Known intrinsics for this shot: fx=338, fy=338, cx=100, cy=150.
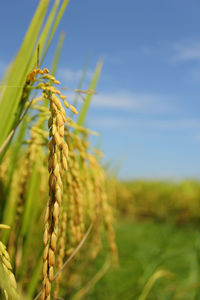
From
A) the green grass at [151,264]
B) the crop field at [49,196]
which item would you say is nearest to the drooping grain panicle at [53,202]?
the crop field at [49,196]

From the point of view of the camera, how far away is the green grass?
6.82ft

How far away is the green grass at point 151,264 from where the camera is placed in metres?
2.08

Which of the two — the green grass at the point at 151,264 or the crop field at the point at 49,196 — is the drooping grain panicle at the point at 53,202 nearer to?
the crop field at the point at 49,196

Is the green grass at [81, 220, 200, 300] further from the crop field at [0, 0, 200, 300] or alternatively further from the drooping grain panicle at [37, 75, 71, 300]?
the drooping grain panicle at [37, 75, 71, 300]

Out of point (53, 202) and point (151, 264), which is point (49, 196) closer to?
point (53, 202)

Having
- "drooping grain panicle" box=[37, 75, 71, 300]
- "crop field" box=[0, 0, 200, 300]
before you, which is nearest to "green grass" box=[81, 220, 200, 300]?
"crop field" box=[0, 0, 200, 300]

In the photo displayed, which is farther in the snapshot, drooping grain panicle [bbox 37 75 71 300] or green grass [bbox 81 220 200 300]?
green grass [bbox 81 220 200 300]

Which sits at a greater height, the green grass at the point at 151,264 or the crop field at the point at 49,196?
the crop field at the point at 49,196

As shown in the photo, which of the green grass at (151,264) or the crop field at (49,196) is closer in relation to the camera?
the crop field at (49,196)

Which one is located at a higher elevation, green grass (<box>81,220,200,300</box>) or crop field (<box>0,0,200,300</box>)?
crop field (<box>0,0,200,300</box>)

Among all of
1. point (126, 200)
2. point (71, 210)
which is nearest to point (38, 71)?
point (71, 210)

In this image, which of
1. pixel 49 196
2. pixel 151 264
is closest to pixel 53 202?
pixel 49 196

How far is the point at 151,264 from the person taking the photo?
2.29 metres

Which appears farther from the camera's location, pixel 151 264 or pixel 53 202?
pixel 151 264
